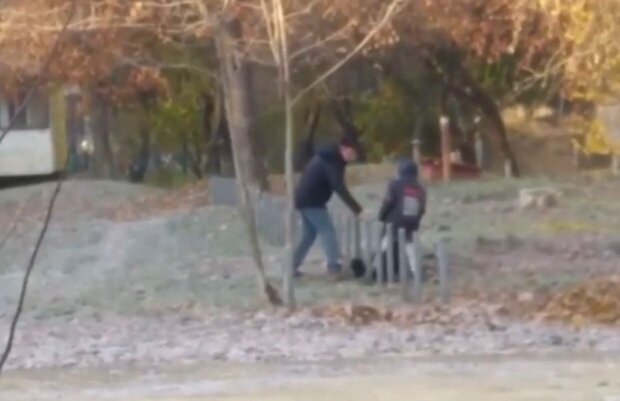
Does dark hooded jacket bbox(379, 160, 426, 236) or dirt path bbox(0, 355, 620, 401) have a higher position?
dark hooded jacket bbox(379, 160, 426, 236)

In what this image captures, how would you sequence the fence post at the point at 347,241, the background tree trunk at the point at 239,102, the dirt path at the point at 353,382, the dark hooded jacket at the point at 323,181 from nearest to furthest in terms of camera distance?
the dirt path at the point at 353,382 < the background tree trunk at the point at 239,102 < the dark hooded jacket at the point at 323,181 < the fence post at the point at 347,241

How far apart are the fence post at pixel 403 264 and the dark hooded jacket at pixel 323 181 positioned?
37.1 inches

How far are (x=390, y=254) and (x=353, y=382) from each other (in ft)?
21.0

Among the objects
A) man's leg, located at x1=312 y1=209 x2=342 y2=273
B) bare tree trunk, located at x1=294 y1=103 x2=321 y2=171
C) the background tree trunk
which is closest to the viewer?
the background tree trunk

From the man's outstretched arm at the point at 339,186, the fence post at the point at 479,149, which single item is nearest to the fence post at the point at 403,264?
the man's outstretched arm at the point at 339,186

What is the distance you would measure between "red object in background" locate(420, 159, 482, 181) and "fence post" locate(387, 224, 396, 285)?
66.8 feet

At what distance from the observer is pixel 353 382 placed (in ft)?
44.2

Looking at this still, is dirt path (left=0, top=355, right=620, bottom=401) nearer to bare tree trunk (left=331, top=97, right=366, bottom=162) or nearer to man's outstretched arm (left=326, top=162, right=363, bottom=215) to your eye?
man's outstretched arm (left=326, top=162, right=363, bottom=215)

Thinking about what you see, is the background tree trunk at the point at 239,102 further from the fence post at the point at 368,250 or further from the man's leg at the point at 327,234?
the fence post at the point at 368,250

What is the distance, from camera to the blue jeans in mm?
A: 20547

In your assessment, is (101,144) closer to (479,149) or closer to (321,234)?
(479,149)

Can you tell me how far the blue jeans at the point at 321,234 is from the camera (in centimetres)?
2055

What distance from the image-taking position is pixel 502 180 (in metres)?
36.4

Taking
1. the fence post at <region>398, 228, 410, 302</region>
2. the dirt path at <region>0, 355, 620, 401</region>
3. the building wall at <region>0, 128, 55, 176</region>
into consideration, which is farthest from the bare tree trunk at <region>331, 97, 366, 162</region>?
the dirt path at <region>0, 355, 620, 401</region>
